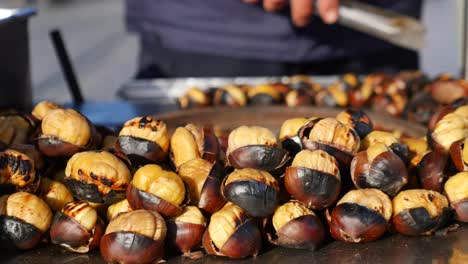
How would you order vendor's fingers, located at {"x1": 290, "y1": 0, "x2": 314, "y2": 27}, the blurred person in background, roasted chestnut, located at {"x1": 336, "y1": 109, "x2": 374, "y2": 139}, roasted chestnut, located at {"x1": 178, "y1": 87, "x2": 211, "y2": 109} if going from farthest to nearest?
the blurred person in background < vendor's fingers, located at {"x1": 290, "y1": 0, "x2": 314, "y2": 27} < roasted chestnut, located at {"x1": 178, "y1": 87, "x2": 211, "y2": 109} < roasted chestnut, located at {"x1": 336, "y1": 109, "x2": 374, "y2": 139}

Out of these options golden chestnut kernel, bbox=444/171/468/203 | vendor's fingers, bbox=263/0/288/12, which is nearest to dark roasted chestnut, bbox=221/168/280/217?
golden chestnut kernel, bbox=444/171/468/203

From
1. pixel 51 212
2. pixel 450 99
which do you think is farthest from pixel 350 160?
pixel 450 99

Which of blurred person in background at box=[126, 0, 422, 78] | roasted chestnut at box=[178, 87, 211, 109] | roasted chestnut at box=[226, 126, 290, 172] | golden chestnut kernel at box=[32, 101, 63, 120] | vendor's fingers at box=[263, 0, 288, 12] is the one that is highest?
vendor's fingers at box=[263, 0, 288, 12]

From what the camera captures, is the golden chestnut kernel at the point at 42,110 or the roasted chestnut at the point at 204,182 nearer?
the roasted chestnut at the point at 204,182

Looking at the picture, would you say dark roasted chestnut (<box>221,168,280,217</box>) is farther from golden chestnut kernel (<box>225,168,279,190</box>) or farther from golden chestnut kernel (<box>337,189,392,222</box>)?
golden chestnut kernel (<box>337,189,392,222</box>)

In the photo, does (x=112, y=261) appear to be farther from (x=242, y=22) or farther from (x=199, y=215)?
(x=242, y=22)

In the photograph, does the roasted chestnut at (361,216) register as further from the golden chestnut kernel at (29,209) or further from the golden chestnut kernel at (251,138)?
the golden chestnut kernel at (29,209)

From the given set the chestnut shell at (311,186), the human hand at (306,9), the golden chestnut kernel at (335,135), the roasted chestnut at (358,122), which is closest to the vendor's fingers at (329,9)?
the human hand at (306,9)
